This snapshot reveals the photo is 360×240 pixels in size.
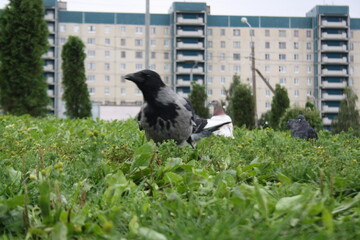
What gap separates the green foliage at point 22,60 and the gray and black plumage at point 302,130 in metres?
18.4

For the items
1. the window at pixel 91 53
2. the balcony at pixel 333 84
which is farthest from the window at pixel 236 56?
the window at pixel 91 53

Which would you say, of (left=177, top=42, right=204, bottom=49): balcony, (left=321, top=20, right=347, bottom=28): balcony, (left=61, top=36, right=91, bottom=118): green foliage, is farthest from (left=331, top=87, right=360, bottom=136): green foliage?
(left=321, top=20, right=347, bottom=28): balcony

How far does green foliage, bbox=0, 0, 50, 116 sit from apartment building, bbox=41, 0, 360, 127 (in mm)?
44690

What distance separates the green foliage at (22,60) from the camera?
76.5 feet

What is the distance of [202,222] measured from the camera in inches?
78.1

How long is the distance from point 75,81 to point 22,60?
751 centimetres

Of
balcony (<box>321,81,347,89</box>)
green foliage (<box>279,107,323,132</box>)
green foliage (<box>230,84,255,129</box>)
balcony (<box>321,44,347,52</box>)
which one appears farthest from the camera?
balcony (<box>321,81,347,89</box>)

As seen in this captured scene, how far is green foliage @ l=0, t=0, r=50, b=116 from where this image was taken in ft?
76.5

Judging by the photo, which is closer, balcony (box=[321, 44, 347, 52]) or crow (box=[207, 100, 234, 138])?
crow (box=[207, 100, 234, 138])

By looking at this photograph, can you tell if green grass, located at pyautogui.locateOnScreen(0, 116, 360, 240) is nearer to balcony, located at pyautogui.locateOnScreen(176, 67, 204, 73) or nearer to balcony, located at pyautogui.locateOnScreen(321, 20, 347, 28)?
balcony, located at pyautogui.locateOnScreen(176, 67, 204, 73)

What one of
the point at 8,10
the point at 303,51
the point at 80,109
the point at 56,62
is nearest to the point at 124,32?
the point at 56,62

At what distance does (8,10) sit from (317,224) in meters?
25.0

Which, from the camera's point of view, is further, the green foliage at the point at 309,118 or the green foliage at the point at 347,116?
the green foliage at the point at 347,116

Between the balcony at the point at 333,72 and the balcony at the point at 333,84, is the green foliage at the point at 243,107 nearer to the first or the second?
the balcony at the point at 333,84
